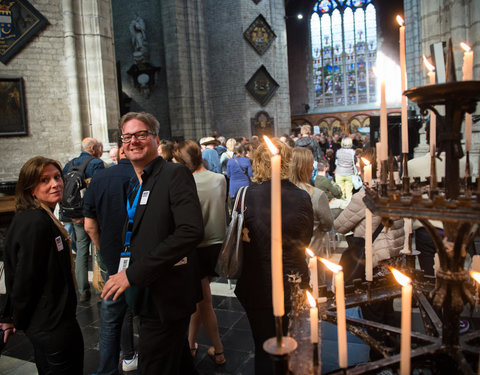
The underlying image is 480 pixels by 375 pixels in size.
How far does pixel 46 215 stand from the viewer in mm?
2104

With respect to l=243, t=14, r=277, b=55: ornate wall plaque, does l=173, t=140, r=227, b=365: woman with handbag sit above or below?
below

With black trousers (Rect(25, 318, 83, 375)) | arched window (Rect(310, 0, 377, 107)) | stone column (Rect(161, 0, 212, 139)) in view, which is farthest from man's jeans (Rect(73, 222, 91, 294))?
arched window (Rect(310, 0, 377, 107))

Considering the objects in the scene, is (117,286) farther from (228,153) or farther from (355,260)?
(228,153)

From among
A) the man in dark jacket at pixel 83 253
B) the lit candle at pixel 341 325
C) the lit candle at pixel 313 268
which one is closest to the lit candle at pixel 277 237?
the lit candle at pixel 341 325

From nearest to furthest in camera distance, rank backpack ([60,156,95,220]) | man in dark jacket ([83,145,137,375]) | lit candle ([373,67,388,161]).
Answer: lit candle ([373,67,388,161]) → man in dark jacket ([83,145,137,375]) → backpack ([60,156,95,220])

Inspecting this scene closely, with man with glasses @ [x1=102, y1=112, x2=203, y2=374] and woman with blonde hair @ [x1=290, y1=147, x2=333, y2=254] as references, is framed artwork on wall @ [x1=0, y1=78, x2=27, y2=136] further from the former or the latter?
man with glasses @ [x1=102, y1=112, x2=203, y2=374]

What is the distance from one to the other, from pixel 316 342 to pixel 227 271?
4.47ft

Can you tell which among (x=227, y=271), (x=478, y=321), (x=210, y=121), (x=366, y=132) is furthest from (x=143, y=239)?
(x=366, y=132)

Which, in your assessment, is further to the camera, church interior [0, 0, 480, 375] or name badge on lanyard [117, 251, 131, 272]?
church interior [0, 0, 480, 375]

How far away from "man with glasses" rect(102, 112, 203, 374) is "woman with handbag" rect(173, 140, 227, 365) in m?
0.94

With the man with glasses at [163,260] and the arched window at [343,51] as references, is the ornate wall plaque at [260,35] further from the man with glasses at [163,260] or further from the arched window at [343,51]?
the man with glasses at [163,260]

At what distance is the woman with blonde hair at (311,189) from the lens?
3123 millimetres

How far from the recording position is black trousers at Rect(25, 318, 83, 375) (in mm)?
2006

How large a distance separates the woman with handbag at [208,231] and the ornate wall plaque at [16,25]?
7.52 meters
